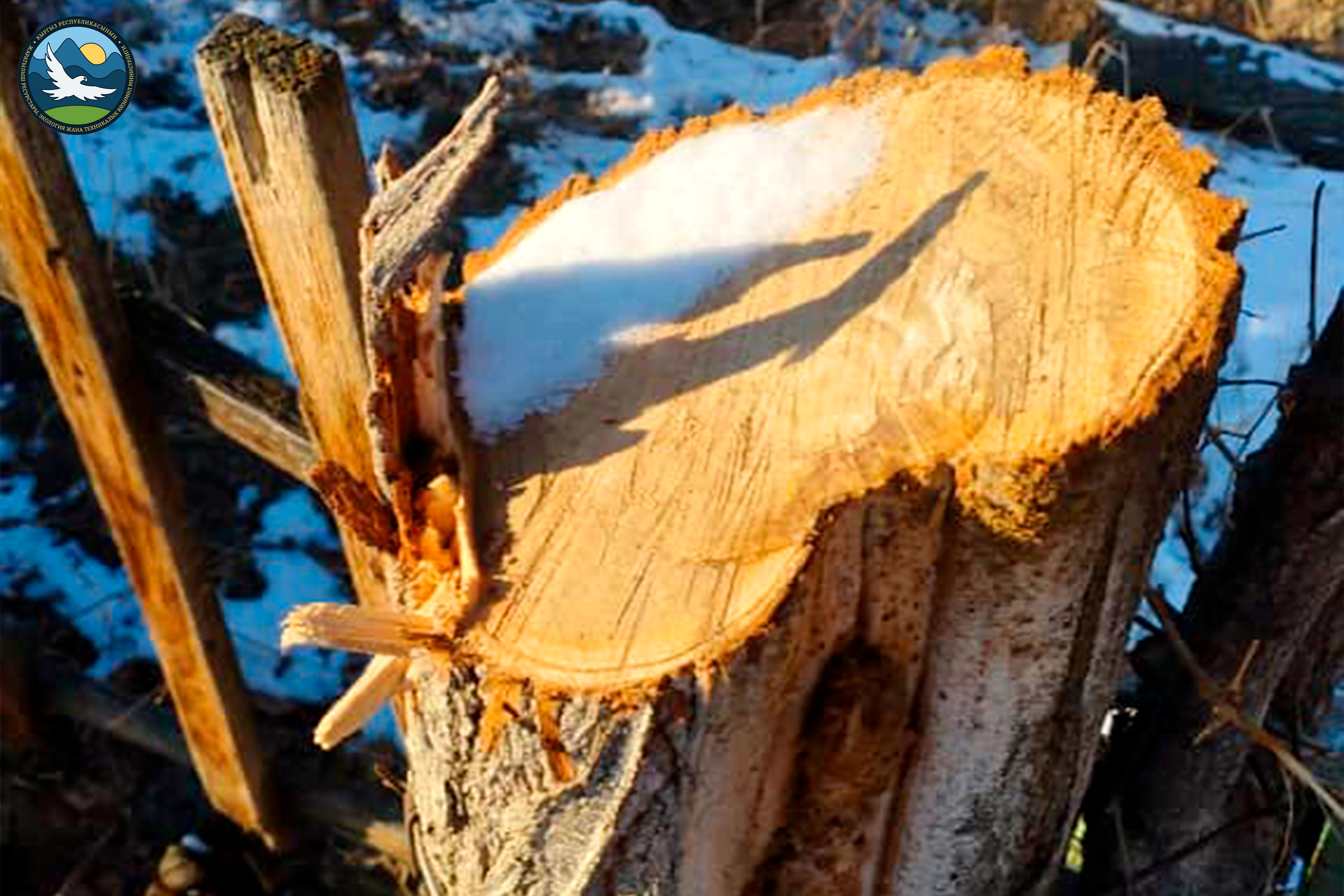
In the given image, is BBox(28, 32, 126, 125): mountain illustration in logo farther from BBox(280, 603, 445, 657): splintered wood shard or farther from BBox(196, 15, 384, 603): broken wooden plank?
BBox(280, 603, 445, 657): splintered wood shard

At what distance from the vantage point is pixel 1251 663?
1254 mm

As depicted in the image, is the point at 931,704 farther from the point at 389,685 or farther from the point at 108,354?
the point at 108,354

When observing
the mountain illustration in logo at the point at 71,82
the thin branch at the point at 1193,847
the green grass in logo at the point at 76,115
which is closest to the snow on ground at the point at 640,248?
the thin branch at the point at 1193,847

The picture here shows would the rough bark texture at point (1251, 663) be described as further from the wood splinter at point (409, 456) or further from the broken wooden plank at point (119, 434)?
the broken wooden plank at point (119, 434)

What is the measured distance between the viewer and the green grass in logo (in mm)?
2590

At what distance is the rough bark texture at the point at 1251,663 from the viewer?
117 centimetres

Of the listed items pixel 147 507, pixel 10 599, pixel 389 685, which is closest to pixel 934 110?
pixel 389 685

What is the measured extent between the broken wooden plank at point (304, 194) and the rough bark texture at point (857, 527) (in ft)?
0.79

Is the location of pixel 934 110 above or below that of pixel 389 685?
above

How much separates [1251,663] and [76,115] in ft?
7.77

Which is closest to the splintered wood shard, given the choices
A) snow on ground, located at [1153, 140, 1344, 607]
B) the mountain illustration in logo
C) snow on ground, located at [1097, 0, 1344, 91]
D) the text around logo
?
the text around logo

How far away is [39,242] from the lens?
175 centimetres

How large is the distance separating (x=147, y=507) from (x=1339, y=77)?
3.71 meters

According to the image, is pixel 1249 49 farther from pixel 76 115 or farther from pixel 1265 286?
pixel 76 115
